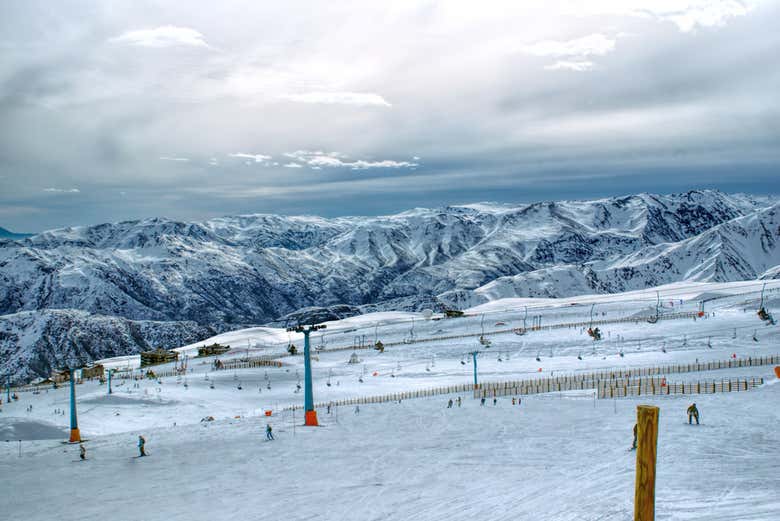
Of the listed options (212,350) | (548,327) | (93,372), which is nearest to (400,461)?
(548,327)

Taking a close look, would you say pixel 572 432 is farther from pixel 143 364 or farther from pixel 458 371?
pixel 143 364

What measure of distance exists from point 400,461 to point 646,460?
70.8 ft

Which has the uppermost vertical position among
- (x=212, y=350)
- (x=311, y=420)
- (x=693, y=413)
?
(x=693, y=413)

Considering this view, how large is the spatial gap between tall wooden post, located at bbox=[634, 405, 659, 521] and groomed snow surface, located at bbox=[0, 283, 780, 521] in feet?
34.0

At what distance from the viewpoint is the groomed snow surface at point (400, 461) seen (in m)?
20.0

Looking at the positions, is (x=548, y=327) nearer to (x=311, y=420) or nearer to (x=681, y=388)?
(x=681, y=388)

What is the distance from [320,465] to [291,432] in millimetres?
9485

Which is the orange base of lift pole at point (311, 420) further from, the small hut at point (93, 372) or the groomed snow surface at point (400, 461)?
the small hut at point (93, 372)

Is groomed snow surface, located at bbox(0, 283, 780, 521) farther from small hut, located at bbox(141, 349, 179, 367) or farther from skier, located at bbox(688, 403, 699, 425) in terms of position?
small hut, located at bbox(141, 349, 179, 367)

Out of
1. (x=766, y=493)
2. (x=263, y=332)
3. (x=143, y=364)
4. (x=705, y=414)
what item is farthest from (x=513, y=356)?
(x=263, y=332)

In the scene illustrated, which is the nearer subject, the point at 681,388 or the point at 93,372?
the point at 681,388

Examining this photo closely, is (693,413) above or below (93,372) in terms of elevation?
above

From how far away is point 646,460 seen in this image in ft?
24.5

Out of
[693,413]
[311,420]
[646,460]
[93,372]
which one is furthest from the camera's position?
[93,372]
